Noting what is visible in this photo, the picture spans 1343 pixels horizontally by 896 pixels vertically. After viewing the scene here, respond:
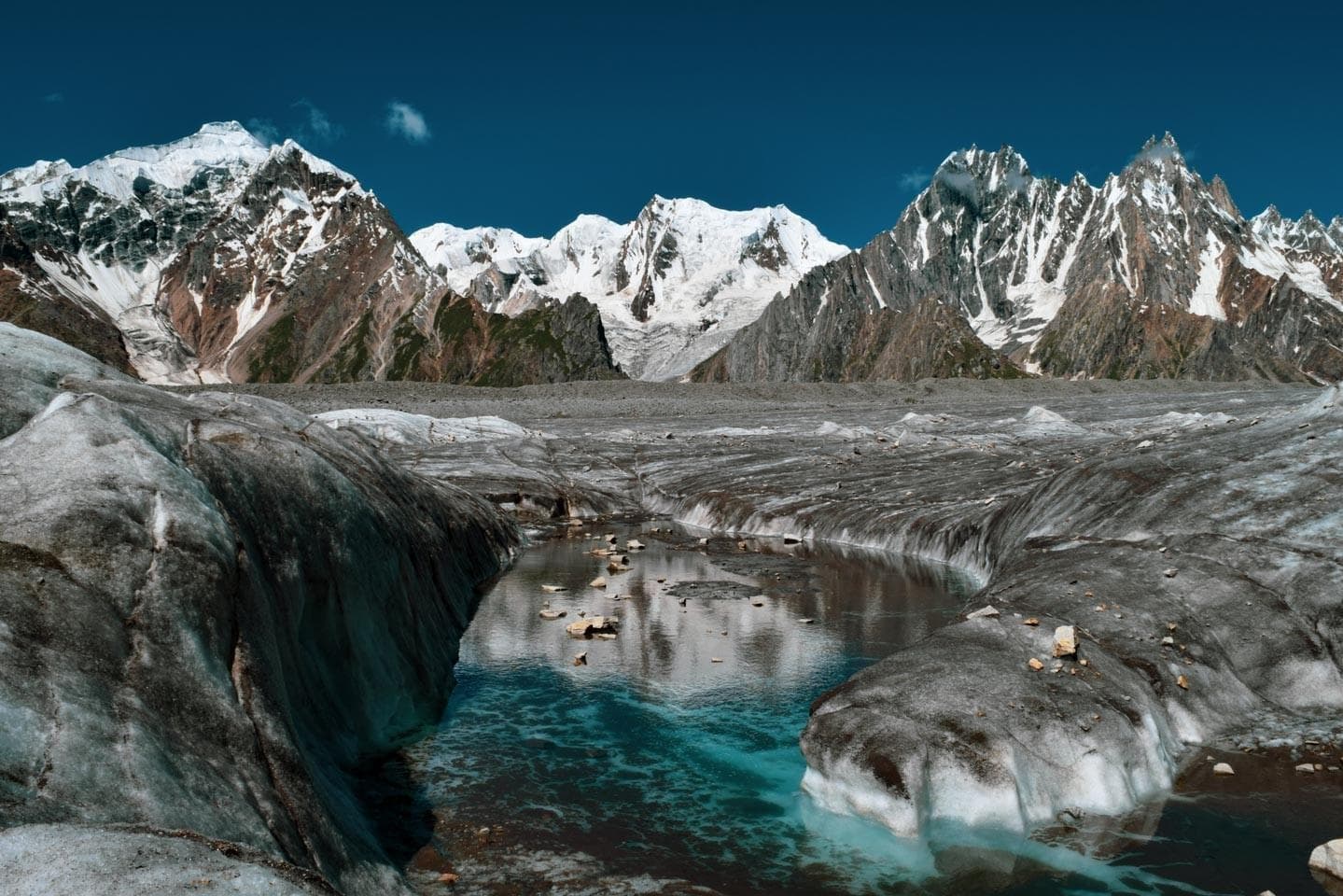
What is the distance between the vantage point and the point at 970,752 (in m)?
12.9

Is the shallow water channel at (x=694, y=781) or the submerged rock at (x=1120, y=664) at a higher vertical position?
the submerged rock at (x=1120, y=664)

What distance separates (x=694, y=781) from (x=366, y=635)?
640 cm

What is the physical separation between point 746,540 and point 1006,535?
14.6 meters

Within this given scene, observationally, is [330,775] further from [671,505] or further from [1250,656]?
[671,505]

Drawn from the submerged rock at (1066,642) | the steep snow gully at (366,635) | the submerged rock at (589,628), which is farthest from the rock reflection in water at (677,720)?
the submerged rock at (1066,642)

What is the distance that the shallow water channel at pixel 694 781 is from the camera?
11.7 meters

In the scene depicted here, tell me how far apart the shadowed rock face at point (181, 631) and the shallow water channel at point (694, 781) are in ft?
6.16

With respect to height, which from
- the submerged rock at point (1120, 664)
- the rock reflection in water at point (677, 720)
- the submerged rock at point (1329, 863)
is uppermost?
the submerged rock at point (1120, 664)

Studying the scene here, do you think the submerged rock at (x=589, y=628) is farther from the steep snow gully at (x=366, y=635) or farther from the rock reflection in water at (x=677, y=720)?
the steep snow gully at (x=366, y=635)

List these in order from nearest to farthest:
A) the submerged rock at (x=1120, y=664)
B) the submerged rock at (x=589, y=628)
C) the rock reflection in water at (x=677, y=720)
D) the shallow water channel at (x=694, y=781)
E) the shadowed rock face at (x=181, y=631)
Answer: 1. the shadowed rock face at (x=181, y=631)
2. the shallow water channel at (x=694, y=781)
3. the rock reflection in water at (x=677, y=720)
4. the submerged rock at (x=1120, y=664)
5. the submerged rock at (x=589, y=628)

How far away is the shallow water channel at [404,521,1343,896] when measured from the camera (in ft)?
38.4

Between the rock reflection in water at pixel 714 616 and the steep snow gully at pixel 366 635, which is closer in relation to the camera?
the steep snow gully at pixel 366 635

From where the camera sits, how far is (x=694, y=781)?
Answer: 14.8m

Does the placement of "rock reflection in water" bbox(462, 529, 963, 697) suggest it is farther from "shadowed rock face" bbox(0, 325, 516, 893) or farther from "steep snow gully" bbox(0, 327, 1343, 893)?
"shadowed rock face" bbox(0, 325, 516, 893)
